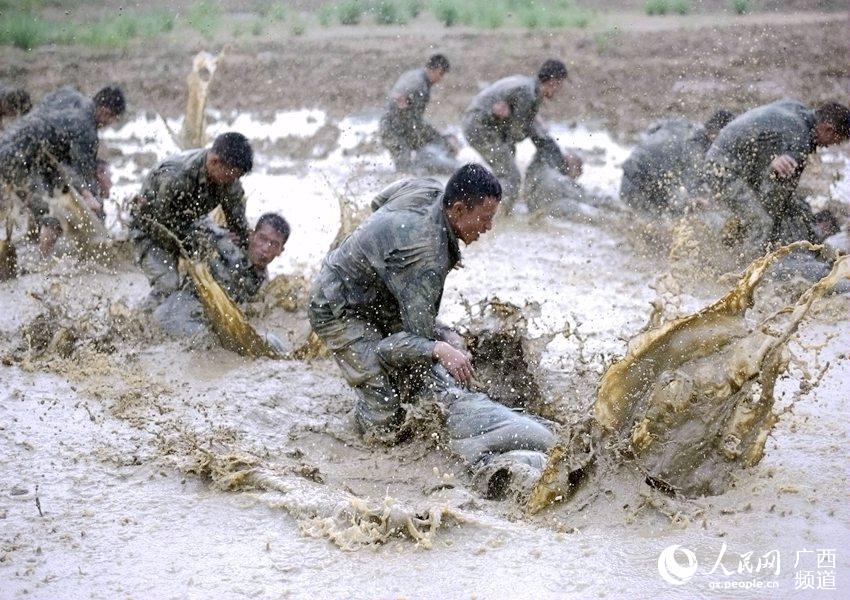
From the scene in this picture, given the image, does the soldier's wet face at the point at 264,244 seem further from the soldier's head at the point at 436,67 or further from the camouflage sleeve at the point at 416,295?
the soldier's head at the point at 436,67

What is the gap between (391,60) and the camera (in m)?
15.9

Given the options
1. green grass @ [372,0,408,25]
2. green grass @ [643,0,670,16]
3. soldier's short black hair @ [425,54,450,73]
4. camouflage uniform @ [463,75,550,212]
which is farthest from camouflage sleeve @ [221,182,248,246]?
green grass @ [643,0,670,16]

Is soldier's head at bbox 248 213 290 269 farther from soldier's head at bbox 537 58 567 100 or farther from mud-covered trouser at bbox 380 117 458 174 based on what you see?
mud-covered trouser at bbox 380 117 458 174

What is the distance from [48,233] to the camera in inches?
303

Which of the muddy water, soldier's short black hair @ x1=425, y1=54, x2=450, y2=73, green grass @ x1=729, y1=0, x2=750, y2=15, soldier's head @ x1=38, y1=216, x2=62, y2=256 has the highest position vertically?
green grass @ x1=729, y1=0, x2=750, y2=15

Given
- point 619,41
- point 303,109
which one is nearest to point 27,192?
point 303,109

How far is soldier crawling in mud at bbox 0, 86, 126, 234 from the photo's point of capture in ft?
24.5

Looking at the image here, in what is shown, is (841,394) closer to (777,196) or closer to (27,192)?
(777,196)

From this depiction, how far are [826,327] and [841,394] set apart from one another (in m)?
1.26

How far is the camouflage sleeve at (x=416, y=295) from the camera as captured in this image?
4.25 metres

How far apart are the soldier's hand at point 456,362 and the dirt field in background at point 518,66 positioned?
8324mm

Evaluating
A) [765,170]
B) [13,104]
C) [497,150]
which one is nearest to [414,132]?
[497,150]

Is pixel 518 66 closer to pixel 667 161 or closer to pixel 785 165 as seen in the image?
pixel 667 161

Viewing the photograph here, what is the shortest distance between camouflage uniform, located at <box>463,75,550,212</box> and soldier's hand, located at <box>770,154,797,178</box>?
2.51 meters
